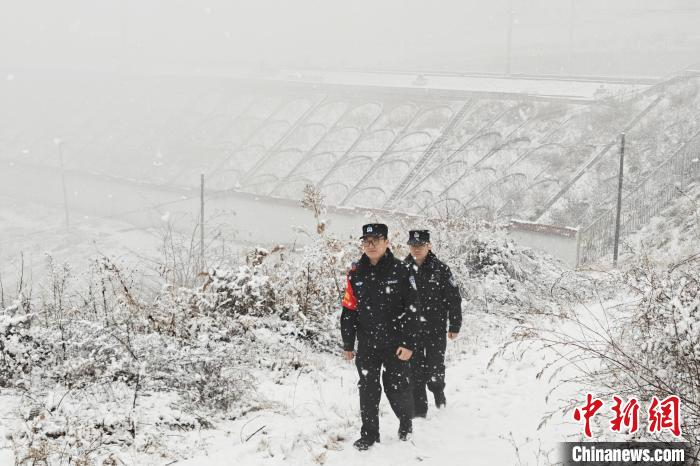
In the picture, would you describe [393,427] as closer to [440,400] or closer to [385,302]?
[440,400]

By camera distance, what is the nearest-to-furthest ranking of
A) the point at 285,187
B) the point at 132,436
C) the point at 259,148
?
the point at 132,436 < the point at 285,187 < the point at 259,148

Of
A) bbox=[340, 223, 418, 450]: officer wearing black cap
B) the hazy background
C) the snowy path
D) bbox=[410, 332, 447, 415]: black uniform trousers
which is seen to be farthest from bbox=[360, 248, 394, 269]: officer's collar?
the hazy background

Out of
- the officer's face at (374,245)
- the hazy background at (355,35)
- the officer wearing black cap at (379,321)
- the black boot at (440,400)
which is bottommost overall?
the black boot at (440,400)

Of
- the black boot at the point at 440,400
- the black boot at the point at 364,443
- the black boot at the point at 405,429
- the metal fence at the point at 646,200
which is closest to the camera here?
the black boot at the point at 364,443

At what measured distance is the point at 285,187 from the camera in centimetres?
2455

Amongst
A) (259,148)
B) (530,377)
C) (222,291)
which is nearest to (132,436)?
(222,291)

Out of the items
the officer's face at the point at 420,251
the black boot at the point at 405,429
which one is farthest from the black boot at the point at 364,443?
the officer's face at the point at 420,251

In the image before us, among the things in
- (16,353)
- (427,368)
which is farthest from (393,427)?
(16,353)

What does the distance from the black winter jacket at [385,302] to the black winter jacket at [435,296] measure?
76 centimetres

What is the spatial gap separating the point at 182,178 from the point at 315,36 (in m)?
41.5

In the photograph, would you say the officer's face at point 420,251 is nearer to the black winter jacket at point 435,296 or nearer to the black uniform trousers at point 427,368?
the black winter jacket at point 435,296

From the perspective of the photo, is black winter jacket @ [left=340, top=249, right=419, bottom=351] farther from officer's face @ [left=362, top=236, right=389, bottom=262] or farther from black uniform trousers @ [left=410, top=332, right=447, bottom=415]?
black uniform trousers @ [left=410, top=332, right=447, bottom=415]

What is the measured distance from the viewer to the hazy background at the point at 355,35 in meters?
42.2

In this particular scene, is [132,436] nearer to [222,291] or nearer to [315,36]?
[222,291]
